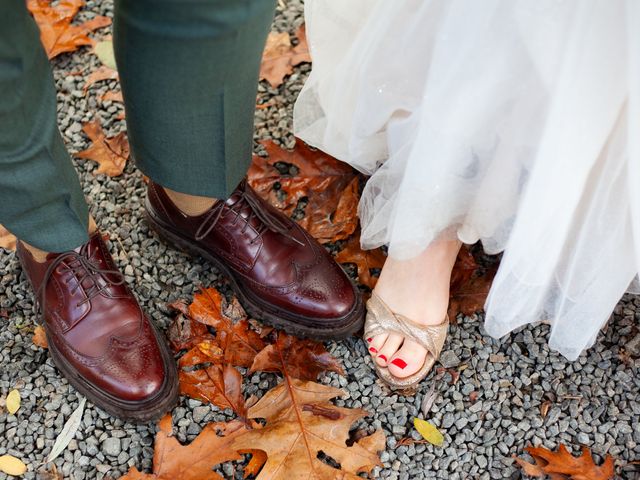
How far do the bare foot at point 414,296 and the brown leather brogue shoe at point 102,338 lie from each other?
48cm

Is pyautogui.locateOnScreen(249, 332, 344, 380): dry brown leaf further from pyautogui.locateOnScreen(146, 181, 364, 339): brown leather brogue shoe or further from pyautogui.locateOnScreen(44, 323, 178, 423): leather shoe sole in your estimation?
pyautogui.locateOnScreen(44, 323, 178, 423): leather shoe sole

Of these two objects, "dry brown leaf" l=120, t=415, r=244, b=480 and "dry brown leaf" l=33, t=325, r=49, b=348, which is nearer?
"dry brown leaf" l=120, t=415, r=244, b=480

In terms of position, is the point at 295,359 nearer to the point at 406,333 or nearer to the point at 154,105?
the point at 406,333

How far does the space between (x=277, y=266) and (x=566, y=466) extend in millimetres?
745

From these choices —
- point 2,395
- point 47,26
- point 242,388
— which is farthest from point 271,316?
point 47,26

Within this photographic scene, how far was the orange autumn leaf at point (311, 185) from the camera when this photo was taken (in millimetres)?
1787

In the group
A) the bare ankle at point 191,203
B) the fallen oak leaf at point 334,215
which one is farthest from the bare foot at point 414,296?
the bare ankle at point 191,203

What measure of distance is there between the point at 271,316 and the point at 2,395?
616 mm

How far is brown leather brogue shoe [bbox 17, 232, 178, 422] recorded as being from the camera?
1.40 metres

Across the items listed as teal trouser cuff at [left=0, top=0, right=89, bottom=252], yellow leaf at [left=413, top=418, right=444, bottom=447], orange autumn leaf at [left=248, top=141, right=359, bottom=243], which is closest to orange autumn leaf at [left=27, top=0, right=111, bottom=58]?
orange autumn leaf at [left=248, top=141, right=359, bottom=243]

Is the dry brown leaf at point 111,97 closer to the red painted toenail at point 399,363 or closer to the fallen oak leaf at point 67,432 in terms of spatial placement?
the fallen oak leaf at point 67,432

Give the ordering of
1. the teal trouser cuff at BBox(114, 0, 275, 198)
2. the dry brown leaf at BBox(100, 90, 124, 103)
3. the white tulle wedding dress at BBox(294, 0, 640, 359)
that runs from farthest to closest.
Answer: the dry brown leaf at BBox(100, 90, 124, 103) → the white tulle wedding dress at BBox(294, 0, 640, 359) → the teal trouser cuff at BBox(114, 0, 275, 198)

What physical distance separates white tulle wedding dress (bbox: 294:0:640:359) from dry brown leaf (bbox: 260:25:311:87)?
525mm

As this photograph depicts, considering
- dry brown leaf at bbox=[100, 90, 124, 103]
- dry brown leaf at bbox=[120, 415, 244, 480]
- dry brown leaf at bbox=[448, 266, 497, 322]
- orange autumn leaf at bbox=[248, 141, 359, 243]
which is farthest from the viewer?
dry brown leaf at bbox=[100, 90, 124, 103]
